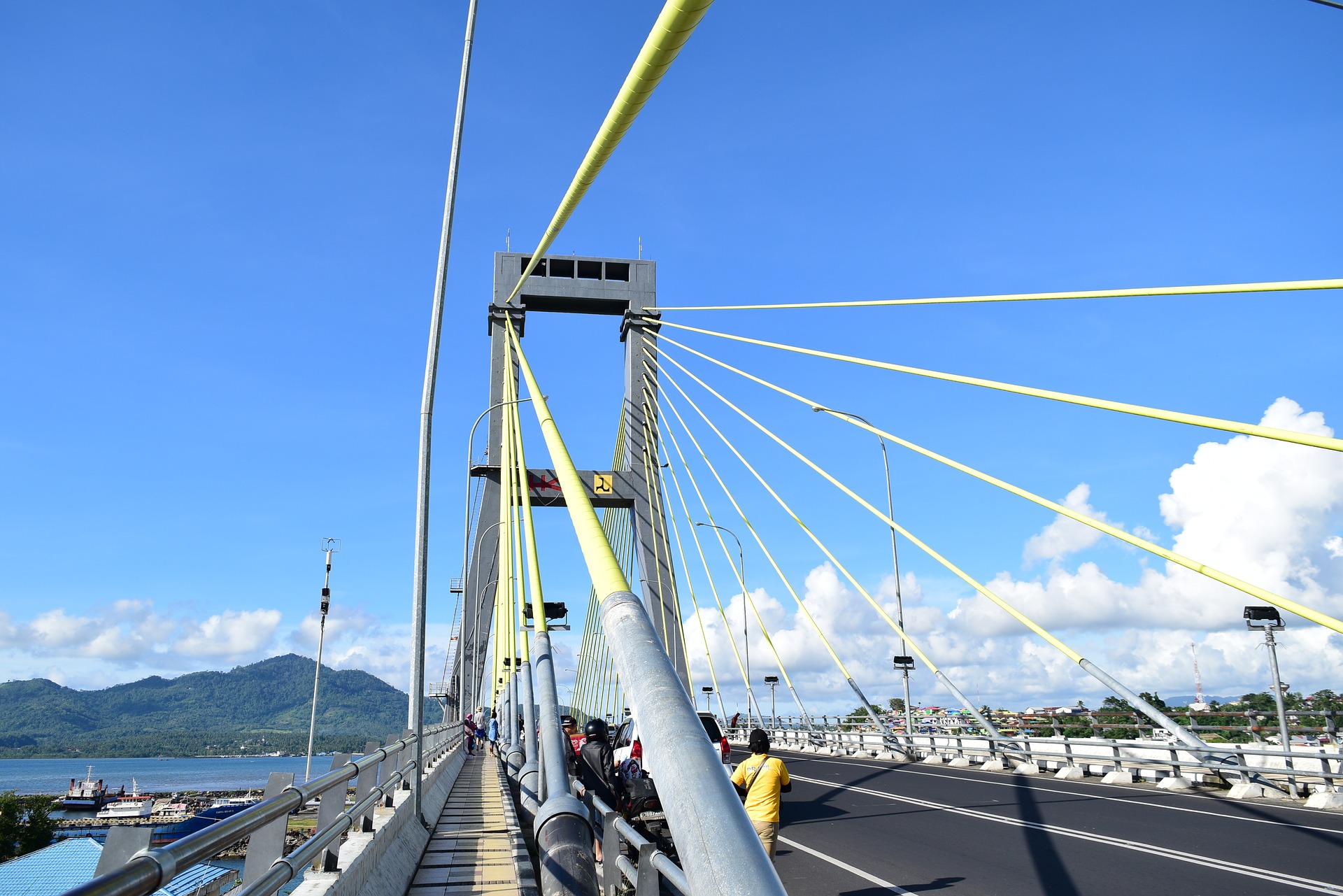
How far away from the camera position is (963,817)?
1388cm

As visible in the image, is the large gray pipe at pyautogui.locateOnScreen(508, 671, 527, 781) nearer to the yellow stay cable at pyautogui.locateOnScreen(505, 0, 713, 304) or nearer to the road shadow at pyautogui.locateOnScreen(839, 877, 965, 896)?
the road shadow at pyautogui.locateOnScreen(839, 877, 965, 896)

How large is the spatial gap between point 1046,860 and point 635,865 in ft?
21.5

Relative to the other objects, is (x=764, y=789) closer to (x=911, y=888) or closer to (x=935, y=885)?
(x=911, y=888)

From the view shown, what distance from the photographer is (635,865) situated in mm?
5777

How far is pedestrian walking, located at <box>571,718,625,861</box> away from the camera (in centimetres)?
1120

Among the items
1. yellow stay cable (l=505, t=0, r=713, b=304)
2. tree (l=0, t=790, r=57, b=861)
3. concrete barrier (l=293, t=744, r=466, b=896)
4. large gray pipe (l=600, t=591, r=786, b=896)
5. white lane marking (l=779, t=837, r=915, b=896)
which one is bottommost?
tree (l=0, t=790, r=57, b=861)

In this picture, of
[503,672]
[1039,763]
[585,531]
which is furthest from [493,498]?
[585,531]

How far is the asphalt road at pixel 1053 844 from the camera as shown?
906 centimetres

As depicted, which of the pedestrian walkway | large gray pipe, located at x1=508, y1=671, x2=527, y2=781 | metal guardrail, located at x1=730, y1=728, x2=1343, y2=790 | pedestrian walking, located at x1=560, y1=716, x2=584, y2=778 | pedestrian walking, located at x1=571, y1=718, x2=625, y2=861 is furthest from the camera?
metal guardrail, located at x1=730, y1=728, x2=1343, y2=790

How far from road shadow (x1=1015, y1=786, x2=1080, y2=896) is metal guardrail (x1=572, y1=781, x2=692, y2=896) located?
15.4 ft

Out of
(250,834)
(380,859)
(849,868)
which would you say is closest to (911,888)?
(849,868)

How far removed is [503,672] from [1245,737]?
17789 mm

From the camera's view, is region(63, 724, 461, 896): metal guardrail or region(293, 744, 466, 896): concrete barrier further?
region(293, 744, 466, 896): concrete barrier

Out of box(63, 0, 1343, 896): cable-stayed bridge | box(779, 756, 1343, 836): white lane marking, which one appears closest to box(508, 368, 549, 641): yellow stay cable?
box(63, 0, 1343, 896): cable-stayed bridge
